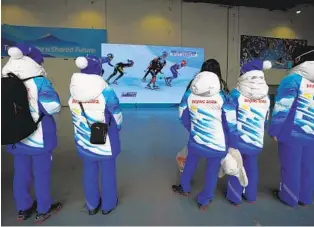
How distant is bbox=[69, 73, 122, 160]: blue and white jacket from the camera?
1.88m

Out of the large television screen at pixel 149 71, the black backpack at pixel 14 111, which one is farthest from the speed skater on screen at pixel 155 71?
Answer: the black backpack at pixel 14 111

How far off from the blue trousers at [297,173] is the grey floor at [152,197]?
10cm

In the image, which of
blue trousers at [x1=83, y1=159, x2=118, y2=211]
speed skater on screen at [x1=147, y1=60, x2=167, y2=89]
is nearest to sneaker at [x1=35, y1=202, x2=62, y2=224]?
blue trousers at [x1=83, y1=159, x2=118, y2=211]

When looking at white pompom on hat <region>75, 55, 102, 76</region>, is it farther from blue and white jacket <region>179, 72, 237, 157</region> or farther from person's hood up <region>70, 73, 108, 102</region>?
blue and white jacket <region>179, 72, 237, 157</region>

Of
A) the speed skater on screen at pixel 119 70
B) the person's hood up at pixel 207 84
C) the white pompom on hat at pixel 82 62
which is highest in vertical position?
the speed skater on screen at pixel 119 70

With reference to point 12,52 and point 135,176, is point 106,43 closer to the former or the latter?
point 135,176

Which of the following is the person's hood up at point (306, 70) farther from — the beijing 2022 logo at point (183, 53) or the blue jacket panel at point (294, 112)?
the beijing 2022 logo at point (183, 53)

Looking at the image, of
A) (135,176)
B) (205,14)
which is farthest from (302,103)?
(205,14)

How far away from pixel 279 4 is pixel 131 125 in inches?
331

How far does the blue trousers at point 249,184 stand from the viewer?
2.26m

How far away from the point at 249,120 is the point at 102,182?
125 centimetres

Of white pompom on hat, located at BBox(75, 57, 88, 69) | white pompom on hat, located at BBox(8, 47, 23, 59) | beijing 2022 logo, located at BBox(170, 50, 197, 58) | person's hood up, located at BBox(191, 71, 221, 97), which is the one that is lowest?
person's hood up, located at BBox(191, 71, 221, 97)

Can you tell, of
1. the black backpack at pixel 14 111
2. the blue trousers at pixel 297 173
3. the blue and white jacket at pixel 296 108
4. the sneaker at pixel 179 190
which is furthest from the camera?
the sneaker at pixel 179 190

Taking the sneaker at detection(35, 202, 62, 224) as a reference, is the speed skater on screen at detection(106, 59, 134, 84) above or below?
above
